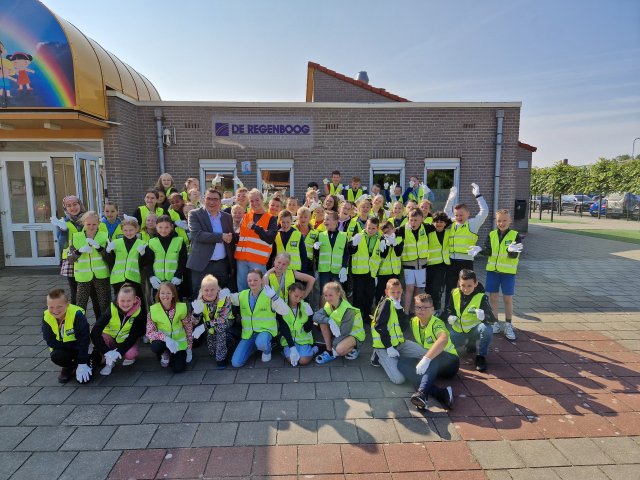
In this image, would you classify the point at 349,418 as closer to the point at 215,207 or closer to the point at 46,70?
the point at 215,207

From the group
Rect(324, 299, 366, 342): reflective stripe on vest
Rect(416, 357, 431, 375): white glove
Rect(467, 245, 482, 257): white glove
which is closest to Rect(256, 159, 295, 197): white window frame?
Rect(467, 245, 482, 257): white glove

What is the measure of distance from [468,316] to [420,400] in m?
1.40

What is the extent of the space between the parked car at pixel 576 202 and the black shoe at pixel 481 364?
31936 millimetres

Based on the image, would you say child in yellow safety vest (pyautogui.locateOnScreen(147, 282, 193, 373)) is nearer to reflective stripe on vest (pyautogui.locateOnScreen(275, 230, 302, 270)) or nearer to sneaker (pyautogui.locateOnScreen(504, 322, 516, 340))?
reflective stripe on vest (pyautogui.locateOnScreen(275, 230, 302, 270))

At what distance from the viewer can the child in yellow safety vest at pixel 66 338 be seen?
412 cm

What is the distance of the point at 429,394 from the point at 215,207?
3375 millimetres

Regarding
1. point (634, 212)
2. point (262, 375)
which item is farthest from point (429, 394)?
point (634, 212)

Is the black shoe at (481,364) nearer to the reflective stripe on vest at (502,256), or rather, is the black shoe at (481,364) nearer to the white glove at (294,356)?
the reflective stripe on vest at (502,256)

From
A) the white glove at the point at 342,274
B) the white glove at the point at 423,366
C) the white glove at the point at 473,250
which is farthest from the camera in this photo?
the white glove at the point at 342,274

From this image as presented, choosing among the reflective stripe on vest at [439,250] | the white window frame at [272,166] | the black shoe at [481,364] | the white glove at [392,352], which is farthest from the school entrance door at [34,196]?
the black shoe at [481,364]

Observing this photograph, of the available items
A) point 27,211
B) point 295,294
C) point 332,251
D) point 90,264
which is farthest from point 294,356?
point 27,211

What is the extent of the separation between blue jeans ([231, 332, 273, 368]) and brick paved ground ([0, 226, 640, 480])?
0.40 feet

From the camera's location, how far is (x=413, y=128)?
1052 centimetres

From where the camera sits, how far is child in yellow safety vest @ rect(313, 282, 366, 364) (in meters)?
4.61
